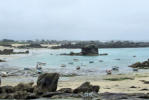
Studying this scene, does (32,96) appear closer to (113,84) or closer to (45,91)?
(45,91)

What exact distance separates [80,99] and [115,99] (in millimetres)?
2596

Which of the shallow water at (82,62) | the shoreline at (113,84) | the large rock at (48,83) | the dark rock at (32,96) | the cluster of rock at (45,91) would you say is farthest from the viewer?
the shallow water at (82,62)

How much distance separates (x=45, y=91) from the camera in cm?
2505

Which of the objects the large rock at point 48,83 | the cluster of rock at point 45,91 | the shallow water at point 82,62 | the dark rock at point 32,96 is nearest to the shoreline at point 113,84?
the cluster of rock at point 45,91

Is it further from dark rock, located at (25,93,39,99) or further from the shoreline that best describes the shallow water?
dark rock, located at (25,93,39,99)

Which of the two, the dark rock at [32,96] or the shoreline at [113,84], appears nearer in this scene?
the dark rock at [32,96]

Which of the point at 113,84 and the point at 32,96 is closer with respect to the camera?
the point at 32,96

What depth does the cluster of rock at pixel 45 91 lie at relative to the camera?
22755mm

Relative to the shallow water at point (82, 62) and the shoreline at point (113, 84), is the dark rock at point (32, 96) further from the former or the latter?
the shallow water at point (82, 62)

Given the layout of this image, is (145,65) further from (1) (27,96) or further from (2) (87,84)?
(1) (27,96)

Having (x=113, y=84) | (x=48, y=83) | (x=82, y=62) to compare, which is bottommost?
(x=82, y=62)

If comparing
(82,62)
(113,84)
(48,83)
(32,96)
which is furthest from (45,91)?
(82,62)

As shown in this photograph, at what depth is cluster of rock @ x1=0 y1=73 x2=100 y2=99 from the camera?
22755mm

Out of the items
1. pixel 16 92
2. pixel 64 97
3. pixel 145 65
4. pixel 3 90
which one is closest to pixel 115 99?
pixel 64 97
